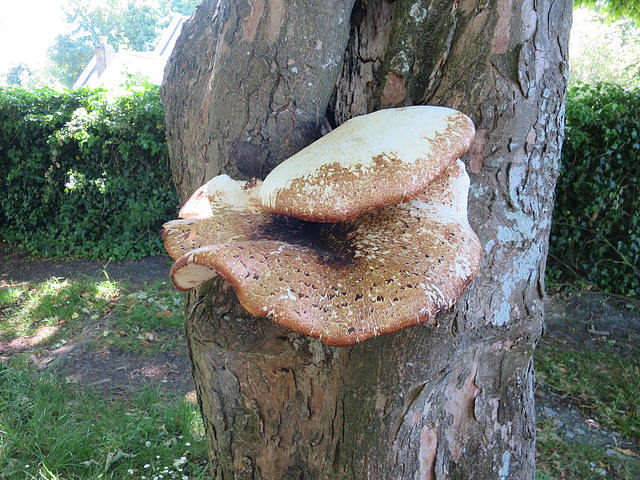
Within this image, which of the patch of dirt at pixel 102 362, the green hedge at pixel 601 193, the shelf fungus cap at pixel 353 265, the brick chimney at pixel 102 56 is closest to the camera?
the shelf fungus cap at pixel 353 265

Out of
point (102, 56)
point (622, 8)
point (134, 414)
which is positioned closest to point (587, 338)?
point (622, 8)

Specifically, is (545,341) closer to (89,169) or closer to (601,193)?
(601,193)

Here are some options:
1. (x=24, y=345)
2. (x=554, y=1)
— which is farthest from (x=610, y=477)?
(x=24, y=345)

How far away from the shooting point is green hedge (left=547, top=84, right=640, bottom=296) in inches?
214

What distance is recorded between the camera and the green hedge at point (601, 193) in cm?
543

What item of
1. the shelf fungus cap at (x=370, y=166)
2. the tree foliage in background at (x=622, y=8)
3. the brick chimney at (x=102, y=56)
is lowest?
the shelf fungus cap at (x=370, y=166)

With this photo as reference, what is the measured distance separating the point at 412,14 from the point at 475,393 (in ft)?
4.57

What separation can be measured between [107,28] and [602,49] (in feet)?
169

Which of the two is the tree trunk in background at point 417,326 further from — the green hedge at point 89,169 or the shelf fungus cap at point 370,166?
the green hedge at point 89,169

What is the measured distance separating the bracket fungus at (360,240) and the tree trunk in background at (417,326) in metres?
0.25

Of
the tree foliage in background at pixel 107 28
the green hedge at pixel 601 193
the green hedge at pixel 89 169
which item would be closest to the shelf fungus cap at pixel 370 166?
the green hedge at pixel 601 193

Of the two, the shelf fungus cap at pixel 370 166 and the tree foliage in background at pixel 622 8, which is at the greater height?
the tree foliage in background at pixel 622 8

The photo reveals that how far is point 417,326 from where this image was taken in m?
1.28

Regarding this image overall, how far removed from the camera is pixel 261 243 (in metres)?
1.11
